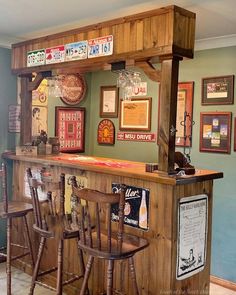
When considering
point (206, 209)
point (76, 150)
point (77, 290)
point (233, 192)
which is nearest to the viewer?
point (206, 209)

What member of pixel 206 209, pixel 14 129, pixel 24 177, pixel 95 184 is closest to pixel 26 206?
pixel 24 177

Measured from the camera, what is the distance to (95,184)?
299 cm

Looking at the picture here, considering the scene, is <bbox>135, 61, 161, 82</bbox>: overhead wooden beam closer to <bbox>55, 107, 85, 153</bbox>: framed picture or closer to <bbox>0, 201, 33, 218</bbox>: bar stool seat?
<bbox>0, 201, 33, 218</bbox>: bar stool seat

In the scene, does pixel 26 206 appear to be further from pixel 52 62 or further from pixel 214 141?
pixel 214 141

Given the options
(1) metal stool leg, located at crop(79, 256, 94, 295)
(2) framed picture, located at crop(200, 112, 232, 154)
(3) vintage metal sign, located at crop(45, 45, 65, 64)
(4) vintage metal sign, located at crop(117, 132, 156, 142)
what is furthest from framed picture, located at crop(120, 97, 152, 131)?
(1) metal stool leg, located at crop(79, 256, 94, 295)

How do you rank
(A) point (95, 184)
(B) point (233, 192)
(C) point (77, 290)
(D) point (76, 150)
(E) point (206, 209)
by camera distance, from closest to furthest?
(E) point (206, 209)
(A) point (95, 184)
(C) point (77, 290)
(B) point (233, 192)
(D) point (76, 150)

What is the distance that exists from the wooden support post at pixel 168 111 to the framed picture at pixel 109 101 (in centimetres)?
222

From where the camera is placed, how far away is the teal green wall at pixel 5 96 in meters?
3.98

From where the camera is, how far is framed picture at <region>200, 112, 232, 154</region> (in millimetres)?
3654

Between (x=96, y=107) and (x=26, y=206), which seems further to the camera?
(x=96, y=107)

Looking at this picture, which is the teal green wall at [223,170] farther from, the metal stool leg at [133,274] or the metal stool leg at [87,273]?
the metal stool leg at [87,273]

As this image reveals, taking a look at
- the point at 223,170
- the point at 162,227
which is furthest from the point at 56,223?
the point at 223,170

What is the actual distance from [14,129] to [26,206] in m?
1.07

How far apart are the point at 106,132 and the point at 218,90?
1.65 metres
